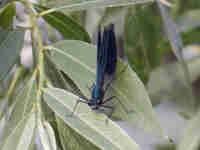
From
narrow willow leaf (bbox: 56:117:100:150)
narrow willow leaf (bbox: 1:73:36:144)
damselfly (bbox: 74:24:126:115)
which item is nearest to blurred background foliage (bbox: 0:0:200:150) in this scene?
damselfly (bbox: 74:24:126:115)

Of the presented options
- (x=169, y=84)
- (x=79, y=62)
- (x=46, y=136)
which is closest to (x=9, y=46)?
(x=79, y=62)

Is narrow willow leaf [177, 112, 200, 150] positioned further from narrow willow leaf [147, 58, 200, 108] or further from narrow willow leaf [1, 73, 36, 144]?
narrow willow leaf [1, 73, 36, 144]

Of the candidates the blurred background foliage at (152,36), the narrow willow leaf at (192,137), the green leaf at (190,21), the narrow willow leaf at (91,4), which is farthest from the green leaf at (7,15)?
the green leaf at (190,21)

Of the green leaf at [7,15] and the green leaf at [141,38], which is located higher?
the green leaf at [7,15]

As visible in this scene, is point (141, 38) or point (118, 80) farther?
point (141, 38)

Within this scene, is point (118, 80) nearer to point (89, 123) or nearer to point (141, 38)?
point (89, 123)

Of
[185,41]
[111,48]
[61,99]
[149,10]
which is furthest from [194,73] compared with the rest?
[61,99]

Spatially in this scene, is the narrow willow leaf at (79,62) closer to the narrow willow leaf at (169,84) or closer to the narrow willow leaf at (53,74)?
the narrow willow leaf at (53,74)
